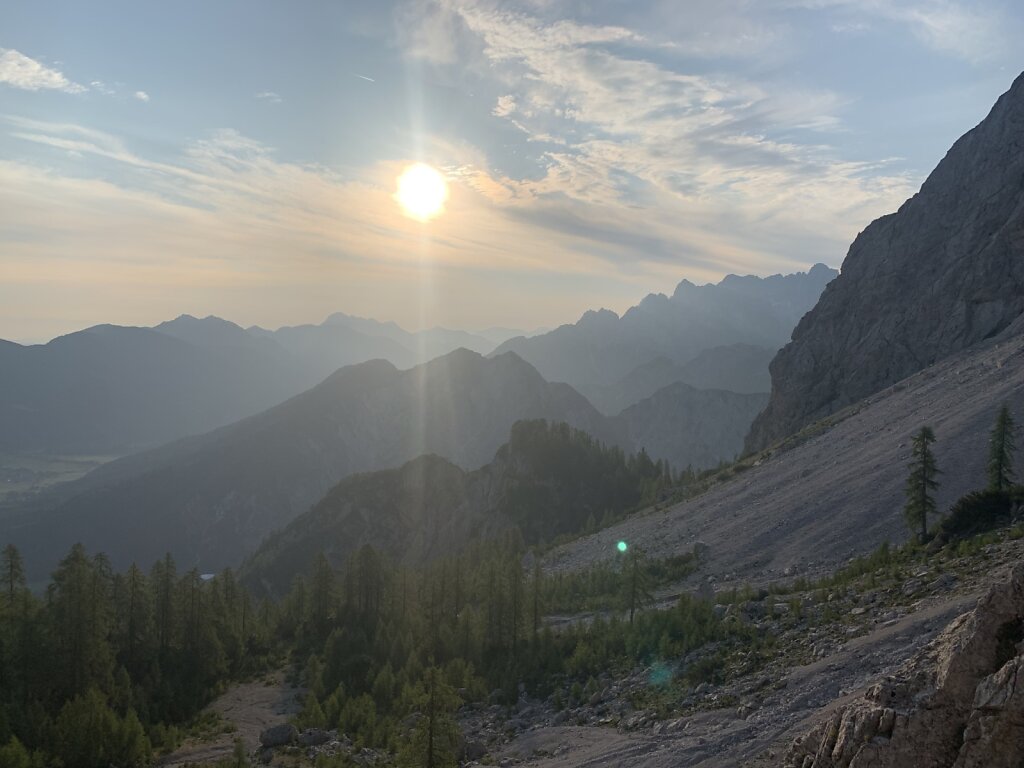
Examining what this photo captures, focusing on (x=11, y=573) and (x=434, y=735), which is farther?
(x=11, y=573)

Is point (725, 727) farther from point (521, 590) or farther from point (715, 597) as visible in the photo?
point (521, 590)

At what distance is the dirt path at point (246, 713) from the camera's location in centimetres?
3769

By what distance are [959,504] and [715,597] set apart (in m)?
17.3

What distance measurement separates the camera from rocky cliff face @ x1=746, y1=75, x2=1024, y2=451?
107m

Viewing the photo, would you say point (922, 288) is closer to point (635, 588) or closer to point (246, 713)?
point (635, 588)

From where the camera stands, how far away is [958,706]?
11891 mm

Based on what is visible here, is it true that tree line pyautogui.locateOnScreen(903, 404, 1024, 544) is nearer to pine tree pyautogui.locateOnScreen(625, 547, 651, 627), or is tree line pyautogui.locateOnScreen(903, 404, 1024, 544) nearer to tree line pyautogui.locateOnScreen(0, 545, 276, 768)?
pine tree pyautogui.locateOnScreen(625, 547, 651, 627)

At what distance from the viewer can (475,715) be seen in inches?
1633

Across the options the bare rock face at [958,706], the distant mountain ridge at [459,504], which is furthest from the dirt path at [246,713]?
the distant mountain ridge at [459,504]

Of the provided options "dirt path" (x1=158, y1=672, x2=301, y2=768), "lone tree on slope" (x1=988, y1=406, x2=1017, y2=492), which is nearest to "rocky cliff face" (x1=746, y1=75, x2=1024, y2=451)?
"lone tree on slope" (x1=988, y1=406, x2=1017, y2=492)

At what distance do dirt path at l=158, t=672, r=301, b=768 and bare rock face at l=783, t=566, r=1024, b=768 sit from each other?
35042 mm

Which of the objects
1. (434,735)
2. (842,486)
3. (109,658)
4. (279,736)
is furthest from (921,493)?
(109,658)

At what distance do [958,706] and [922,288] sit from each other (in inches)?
5164

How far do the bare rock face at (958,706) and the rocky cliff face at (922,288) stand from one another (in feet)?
358
